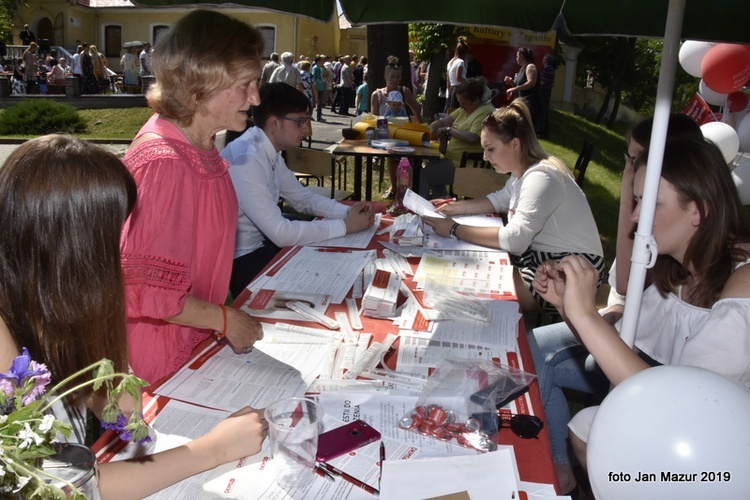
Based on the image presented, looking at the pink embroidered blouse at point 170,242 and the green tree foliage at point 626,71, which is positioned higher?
the green tree foliage at point 626,71

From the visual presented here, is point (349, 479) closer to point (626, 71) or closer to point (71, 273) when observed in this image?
point (71, 273)

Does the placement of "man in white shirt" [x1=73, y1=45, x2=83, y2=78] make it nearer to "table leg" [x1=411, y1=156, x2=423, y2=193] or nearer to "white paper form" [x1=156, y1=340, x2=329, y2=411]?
"table leg" [x1=411, y1=156, x2=423, y2=193]

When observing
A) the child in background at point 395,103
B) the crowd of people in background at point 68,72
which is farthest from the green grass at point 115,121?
the child in background at point 395,103

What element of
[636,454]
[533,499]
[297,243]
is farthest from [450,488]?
[297,243]

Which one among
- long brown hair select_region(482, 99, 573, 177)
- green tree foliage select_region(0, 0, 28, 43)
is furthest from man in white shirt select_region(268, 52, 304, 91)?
green tree foliage select_region(0, 0, 28, 43)

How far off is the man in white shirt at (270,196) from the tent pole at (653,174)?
4.69 ft

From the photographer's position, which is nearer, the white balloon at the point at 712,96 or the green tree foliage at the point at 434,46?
the white balloon at the point at 712,96

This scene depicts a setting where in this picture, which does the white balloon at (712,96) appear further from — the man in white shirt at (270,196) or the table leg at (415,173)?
the man in white shirt at (270,196)

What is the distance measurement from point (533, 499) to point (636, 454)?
7.9 inches

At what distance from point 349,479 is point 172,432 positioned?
39cm

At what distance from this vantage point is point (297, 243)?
2633 millimetres

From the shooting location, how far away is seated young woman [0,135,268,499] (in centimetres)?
106

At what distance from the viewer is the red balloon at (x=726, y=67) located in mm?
5082

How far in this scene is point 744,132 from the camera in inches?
222
